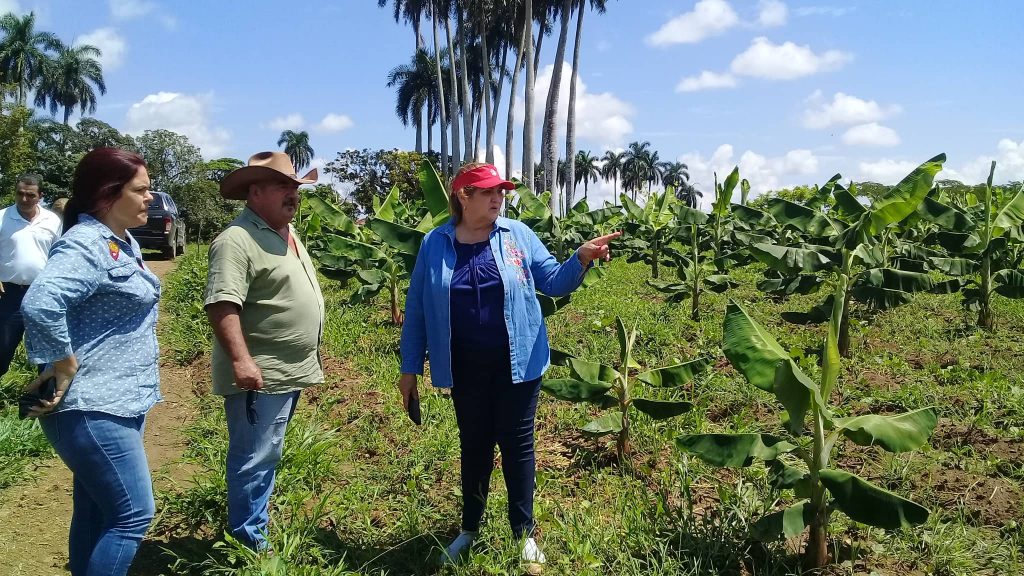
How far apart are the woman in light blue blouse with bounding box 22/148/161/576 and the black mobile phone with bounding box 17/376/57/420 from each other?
16 millimetres

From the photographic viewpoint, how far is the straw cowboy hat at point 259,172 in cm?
309

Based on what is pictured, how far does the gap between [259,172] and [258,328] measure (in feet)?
2.19

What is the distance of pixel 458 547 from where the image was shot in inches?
131

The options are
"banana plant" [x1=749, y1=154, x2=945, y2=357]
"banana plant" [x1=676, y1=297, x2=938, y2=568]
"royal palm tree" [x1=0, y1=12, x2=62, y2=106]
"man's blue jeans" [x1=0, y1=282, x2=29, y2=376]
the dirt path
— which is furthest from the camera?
"royal palm tree" [x1=0, y1=12, x2=62, y2=106]

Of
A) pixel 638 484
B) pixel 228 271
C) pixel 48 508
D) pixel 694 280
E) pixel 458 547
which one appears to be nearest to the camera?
pixel 228 271

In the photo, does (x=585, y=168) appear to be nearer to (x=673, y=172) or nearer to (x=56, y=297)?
(x=673, y=172)

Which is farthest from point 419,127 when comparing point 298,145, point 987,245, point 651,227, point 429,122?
point 987,245

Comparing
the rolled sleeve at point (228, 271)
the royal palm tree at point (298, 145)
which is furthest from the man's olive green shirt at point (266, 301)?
the royal palm tree at point (298, 145)

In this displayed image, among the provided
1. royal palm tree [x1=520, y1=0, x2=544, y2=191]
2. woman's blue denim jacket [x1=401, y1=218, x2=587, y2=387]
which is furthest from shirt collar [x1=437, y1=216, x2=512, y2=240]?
royal palm tree [x1=520, y1=0, x2=544, y2=191]

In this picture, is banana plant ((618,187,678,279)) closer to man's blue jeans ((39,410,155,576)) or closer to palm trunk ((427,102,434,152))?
man's blue jeans ((39,410,155,576))

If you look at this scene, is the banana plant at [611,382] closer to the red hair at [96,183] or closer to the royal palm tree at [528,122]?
the red hair at [96,183]

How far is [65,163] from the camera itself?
122 feet

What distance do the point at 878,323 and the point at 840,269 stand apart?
7.15 feet

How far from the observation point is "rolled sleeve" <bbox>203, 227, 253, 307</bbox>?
286cm
